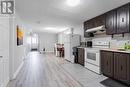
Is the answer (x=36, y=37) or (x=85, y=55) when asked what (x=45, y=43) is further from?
(x=85, y=55)

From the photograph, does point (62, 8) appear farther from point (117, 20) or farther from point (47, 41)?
point (47, 41)

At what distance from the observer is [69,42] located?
296 inches

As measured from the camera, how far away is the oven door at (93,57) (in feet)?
15.0

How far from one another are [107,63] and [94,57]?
82 cm

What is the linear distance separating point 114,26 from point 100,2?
1025 millimetres

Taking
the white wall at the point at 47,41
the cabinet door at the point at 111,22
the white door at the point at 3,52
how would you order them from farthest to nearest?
the white wall at the point at 47,41 < the cabinet door at the point at 111,22 < the white door at the point at 3,52

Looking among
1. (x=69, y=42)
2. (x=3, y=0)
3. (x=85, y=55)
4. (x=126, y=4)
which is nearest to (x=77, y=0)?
(x=126, y=4)

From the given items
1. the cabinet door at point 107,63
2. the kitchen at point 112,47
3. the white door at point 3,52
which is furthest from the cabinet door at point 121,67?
the white door at point 3,52

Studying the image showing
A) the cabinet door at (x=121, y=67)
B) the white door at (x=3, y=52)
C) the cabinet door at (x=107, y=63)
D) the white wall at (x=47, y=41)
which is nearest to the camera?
the white door at (x=3, y=52)

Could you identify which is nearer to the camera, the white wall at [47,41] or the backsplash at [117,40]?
the backsplash at [117,40]

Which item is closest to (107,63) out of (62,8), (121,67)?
(121,67)

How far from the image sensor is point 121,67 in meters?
3.39

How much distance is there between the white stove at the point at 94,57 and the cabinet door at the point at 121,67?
3.11ft

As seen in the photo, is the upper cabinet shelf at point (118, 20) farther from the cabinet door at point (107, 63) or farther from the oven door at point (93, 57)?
the oven door at point (93, 57)
